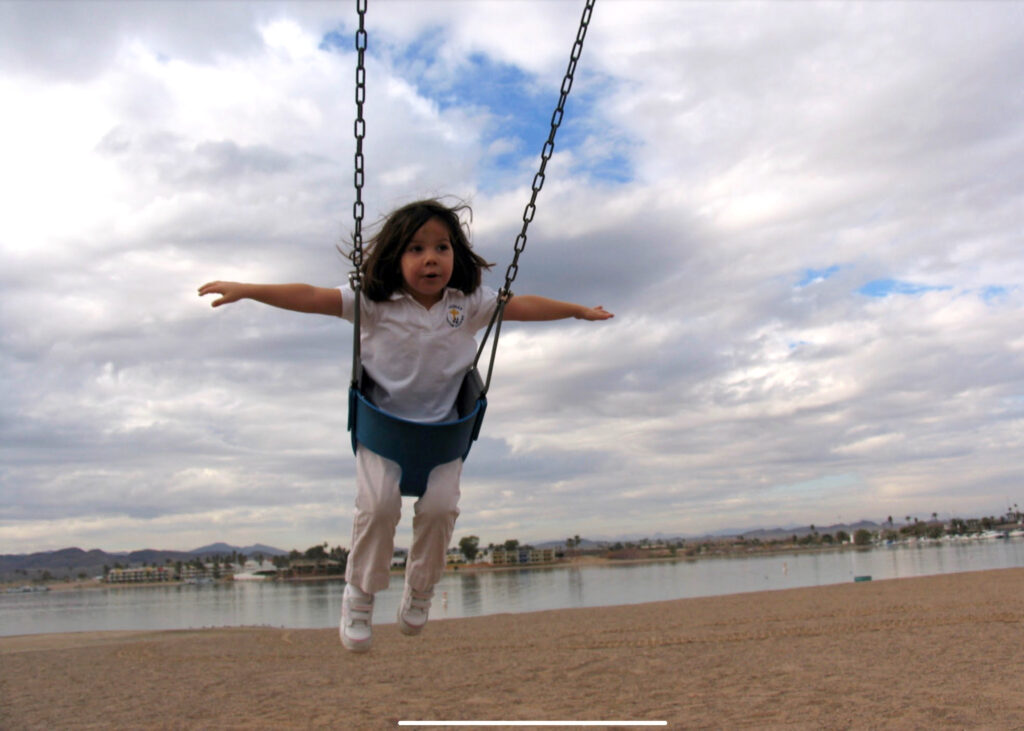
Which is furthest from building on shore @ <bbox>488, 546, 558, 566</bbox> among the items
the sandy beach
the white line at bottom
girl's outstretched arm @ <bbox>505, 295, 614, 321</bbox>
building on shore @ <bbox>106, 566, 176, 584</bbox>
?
girl's outstretched arm @ <bbox>505, 295, 614, 321</bbox>

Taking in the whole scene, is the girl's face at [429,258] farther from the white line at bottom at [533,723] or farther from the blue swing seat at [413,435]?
the white line at bottom at [533,723]

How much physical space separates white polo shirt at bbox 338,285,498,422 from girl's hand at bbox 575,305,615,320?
30.1 inches

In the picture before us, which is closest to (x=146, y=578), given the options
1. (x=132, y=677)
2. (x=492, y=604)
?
(x=492, y=604)

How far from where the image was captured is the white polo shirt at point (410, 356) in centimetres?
387

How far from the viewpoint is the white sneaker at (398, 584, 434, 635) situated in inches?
164

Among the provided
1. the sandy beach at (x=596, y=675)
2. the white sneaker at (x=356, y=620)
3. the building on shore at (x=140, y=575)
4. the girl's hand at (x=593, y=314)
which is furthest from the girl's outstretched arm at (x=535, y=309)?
the building on shore at (x=140, y=575)

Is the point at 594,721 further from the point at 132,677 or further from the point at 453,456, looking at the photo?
the point at 132,677

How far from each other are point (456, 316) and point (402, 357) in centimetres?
35

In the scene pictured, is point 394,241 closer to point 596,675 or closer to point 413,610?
point 413,610

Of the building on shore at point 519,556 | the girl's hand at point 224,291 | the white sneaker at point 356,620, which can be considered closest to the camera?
the girl's hand at point 224,291

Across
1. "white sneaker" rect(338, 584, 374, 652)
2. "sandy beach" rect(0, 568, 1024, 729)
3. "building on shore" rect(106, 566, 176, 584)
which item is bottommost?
"building on shore" rect(106, 566, 176, 584)

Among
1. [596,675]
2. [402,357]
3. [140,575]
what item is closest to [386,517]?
[402,357]

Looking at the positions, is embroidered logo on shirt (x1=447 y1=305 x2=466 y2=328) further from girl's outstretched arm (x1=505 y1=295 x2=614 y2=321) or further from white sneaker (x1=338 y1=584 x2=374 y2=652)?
white sneaker (x1=338 y1=584 x2=374 y2=652)

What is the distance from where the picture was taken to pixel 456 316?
13.2 ft
